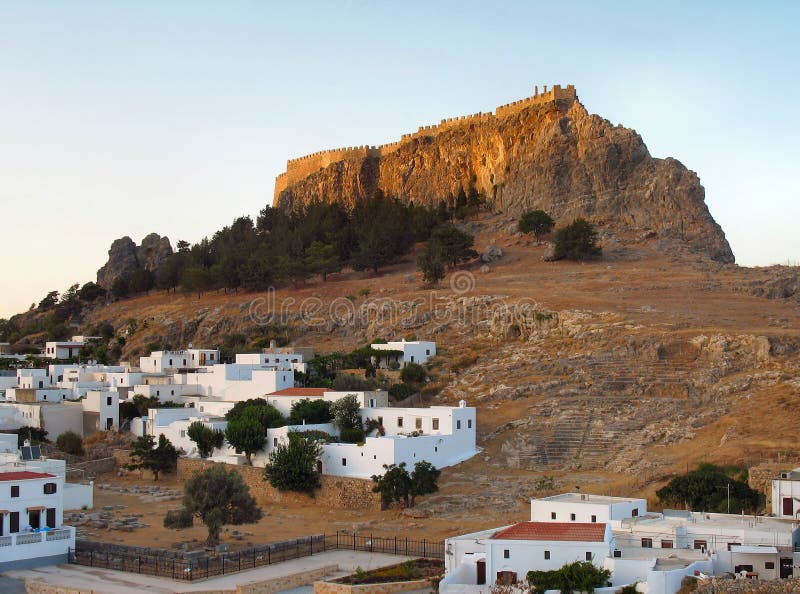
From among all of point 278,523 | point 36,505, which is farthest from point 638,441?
point 36,505

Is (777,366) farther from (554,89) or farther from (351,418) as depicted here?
(554,89)

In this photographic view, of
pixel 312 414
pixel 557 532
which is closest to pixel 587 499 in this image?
pixel 557 532

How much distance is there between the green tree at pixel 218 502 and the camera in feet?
95.6

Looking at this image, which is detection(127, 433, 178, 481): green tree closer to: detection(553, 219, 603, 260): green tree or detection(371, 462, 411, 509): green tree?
detection(371, 462, 411, 509): green tree

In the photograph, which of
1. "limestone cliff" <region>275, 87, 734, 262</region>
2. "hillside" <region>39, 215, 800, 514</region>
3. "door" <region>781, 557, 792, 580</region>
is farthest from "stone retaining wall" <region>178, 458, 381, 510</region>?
"limestone cliff" <region>275, 87, 734, 262</region>

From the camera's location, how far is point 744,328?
152 ft

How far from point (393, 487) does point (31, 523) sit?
11.4 meters

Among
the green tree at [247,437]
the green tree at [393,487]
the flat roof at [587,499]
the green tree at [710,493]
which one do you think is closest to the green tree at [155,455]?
the green tree at [247,437]

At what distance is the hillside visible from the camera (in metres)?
36.6

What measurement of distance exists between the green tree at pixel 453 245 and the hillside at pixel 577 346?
4.55 ft

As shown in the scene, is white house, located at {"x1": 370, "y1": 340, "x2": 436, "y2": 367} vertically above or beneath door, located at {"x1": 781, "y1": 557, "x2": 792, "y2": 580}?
above

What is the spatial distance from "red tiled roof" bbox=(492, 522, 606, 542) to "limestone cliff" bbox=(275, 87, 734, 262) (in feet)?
148

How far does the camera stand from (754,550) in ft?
75.2

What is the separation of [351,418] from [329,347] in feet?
55.2
